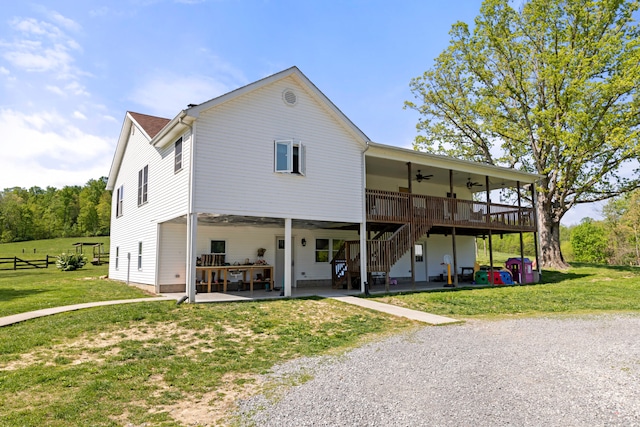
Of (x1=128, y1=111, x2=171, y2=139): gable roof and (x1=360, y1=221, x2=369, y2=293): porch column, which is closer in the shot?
(x1=360, y1=221, x2=369, y2=293): porch column

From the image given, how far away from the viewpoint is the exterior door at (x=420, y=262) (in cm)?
2089

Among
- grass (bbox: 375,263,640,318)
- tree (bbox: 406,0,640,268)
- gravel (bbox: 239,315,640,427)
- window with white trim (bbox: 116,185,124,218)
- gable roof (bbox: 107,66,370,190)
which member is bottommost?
gravel (bbox: 239,315,640,427)

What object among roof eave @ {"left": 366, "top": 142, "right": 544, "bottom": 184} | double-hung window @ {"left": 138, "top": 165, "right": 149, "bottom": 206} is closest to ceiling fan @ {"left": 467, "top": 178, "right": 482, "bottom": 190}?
roof eave @ {"left": 366, "top": 142, "right": 544, "bottom": 184}

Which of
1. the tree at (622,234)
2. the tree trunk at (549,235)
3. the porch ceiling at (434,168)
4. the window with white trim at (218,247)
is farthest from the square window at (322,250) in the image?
the tree at (622,234)

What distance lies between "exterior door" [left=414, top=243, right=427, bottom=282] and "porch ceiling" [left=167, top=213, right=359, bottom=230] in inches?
208

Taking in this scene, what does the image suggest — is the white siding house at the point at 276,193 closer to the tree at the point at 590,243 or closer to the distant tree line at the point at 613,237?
the distant tree line at the point at 613,237

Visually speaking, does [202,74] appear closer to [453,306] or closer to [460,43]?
[453,306]

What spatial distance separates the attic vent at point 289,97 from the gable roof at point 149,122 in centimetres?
609

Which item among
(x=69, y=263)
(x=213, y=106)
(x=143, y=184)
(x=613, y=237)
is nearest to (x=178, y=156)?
(x=213, y=106)

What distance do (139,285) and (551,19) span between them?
87.7 ft

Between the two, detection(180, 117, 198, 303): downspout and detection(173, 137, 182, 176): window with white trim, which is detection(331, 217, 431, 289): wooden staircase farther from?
detection(173, 137, 182, 176): window with white trim

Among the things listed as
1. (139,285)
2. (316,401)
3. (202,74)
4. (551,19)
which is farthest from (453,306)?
(551,19)

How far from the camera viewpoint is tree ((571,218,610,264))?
51.9 metres

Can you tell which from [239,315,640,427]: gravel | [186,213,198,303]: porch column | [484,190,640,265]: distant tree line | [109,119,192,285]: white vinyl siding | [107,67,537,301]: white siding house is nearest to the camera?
[239,315,640,427]: gravel
